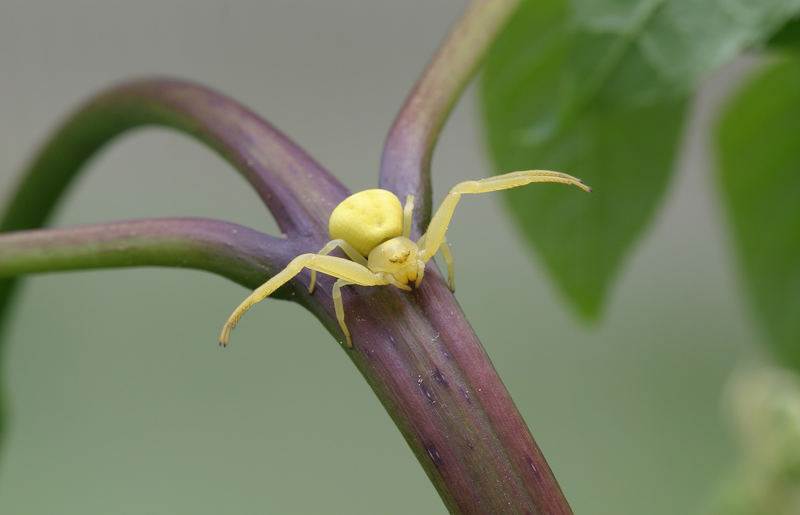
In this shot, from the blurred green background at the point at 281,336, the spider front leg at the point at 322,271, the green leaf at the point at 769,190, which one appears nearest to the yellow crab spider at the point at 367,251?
the spider front leg at the point at 322,271

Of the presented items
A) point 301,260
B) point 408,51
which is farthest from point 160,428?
point 301,260

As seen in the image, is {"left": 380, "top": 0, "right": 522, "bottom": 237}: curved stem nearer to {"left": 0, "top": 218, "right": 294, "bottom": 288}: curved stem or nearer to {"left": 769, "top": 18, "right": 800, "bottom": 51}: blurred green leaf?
{"left": 0, "top": 218, "right": 294, "bottom": 288}: curved stem

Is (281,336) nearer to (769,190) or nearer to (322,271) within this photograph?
(769,190)

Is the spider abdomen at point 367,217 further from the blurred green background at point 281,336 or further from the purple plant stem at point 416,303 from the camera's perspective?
the blurred green background at point 281,336

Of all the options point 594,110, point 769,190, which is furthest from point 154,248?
point 769,190

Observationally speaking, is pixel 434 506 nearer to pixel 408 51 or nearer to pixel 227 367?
pixel 227 367

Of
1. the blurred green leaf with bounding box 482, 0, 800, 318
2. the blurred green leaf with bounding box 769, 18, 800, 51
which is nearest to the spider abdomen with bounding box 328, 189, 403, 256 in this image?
the blurred green leaf with bounding box 482, 0, 800, 318
